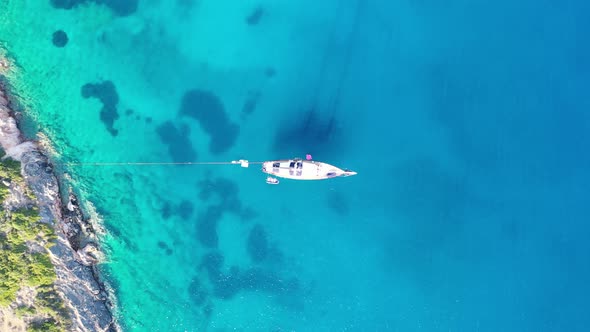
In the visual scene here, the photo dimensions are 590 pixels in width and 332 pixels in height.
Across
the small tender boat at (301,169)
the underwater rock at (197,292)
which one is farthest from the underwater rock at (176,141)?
the underwater rock at (197,292)

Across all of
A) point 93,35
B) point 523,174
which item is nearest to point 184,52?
point 93,35

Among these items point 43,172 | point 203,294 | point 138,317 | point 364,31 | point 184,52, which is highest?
point 364,31

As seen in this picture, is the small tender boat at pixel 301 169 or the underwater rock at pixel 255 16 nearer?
the small tender boat at pixel 301 169

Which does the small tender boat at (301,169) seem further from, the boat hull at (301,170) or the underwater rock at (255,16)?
the underwater rock at (255,16)

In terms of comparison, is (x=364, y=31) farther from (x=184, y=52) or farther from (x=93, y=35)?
(x=93, y=35)

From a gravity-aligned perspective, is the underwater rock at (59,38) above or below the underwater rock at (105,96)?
above

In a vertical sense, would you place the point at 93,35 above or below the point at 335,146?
above

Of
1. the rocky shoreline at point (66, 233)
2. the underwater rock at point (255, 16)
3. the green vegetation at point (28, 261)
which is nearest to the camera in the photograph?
the green vegetation at point (28, 261)
